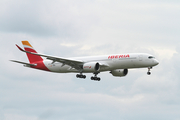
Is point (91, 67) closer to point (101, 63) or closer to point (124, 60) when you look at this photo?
point (101, 63)

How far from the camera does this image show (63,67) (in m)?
80.4

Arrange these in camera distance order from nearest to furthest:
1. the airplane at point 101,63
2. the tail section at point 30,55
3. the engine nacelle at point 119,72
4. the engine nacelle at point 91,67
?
the airplane at point 101,63 → the engine nacelle at point 91,67 → the engine nacelle at point 119,72 → the tail section at point 30,55

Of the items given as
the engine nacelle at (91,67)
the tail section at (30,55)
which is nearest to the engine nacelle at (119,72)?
the engine nacelle at (91,67)

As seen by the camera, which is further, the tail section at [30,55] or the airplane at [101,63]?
the tail section at [30,55]

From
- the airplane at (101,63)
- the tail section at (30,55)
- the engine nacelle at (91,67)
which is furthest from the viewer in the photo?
the tail section at (30,55)

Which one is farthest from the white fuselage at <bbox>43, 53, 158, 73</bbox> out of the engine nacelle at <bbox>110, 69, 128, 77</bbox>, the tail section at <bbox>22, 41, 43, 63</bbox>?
the tail section at <bbox>22, 41, 43, 63</bbox>

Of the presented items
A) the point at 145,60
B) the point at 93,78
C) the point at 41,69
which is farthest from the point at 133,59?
the point at 41,69

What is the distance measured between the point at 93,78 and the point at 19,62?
17.3m

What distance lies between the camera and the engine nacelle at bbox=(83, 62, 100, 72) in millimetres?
73688

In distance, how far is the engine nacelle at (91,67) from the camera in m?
73.7

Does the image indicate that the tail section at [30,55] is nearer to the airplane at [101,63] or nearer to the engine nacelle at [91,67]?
the airplane at [101,63]

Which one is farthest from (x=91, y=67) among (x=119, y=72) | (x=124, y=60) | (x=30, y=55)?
(x=30, y=55)

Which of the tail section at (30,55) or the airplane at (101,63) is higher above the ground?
the tail section at (30,55)

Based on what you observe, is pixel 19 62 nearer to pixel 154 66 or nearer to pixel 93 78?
pixel 93 78
